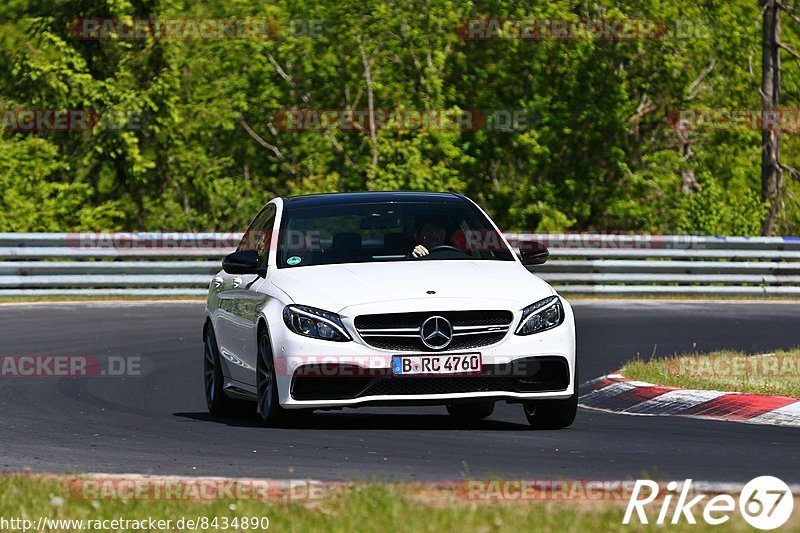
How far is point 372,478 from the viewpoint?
25.4ft

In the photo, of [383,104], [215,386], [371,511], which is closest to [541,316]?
[215,386]

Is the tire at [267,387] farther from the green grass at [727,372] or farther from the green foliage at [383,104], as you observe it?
the green foliage at [383,104]

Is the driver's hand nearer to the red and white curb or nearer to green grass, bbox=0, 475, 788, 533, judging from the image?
the red and white curb

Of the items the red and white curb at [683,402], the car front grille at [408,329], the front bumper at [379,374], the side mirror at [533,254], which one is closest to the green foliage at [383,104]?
the red and white curb at [683,402]

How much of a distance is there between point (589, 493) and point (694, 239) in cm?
2115

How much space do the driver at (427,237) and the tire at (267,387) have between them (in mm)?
1291

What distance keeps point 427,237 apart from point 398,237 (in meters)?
0.20

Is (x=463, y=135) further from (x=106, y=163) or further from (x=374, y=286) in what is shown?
(x=374, y=286)

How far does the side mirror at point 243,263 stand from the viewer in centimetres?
1159

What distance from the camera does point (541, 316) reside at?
10734mm

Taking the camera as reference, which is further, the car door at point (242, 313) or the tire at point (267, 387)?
the car door at point (242, 313)


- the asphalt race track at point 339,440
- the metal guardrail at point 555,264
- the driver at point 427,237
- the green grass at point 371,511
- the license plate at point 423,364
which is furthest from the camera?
the metal guardrail at point 555,264

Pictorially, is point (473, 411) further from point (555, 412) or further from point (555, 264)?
point (555, 264)

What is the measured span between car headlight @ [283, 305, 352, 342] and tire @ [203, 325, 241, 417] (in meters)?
2.04
